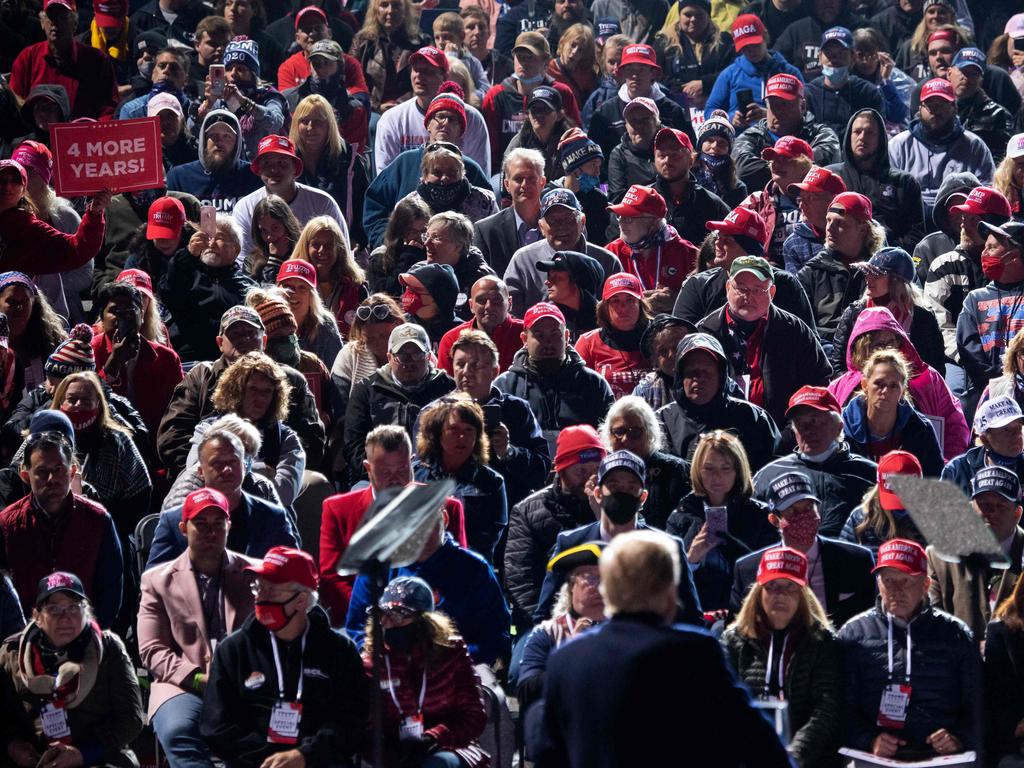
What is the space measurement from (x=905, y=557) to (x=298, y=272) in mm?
4540

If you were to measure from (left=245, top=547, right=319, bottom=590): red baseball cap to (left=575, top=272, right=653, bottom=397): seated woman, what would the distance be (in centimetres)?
358

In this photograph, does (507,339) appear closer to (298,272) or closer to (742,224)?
(298,272)

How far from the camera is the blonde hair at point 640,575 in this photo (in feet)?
17.5

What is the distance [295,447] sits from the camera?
31.3ft

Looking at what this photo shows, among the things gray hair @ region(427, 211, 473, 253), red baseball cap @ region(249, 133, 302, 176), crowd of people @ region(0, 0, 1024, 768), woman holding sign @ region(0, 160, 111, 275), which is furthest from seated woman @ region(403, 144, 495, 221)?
woman holding sign @ region(0, 160, 111, 275)

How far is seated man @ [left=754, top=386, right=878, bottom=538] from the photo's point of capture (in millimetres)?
9289

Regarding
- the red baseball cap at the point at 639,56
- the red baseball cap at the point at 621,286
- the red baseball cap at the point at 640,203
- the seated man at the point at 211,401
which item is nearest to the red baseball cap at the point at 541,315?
the red baseball cap at the point at 621,286

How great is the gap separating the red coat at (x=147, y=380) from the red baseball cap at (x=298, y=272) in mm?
1045

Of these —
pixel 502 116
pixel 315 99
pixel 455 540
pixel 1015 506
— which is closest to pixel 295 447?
pixel 455 540

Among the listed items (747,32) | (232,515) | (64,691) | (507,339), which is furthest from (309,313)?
(747,32)

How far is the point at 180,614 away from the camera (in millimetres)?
8305

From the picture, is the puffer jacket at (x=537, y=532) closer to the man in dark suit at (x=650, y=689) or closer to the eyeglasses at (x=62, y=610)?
the eyeglasses at (x=62, y=610)

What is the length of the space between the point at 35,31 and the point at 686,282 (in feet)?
22.5

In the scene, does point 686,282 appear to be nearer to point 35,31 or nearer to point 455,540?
point 455,540
